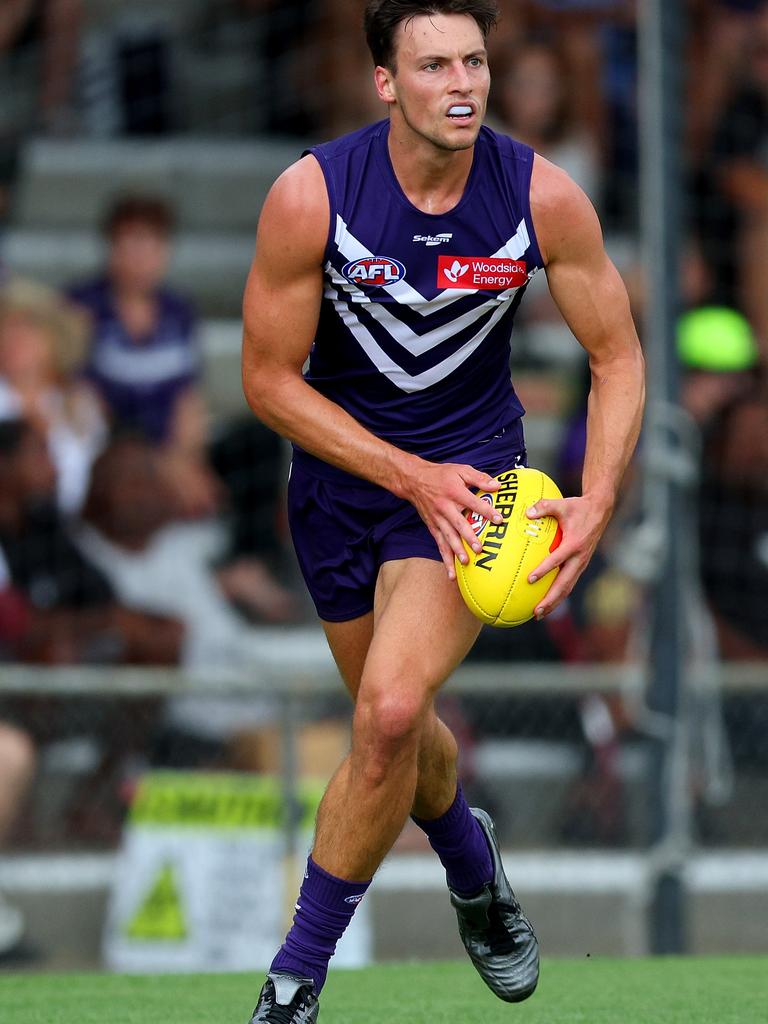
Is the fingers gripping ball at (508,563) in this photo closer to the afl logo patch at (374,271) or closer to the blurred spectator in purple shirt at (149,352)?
the afl logo patch at (374,271)

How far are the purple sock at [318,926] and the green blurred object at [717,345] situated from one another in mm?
4718

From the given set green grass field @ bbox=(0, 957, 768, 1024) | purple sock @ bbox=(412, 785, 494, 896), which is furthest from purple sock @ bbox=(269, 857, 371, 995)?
green grass field @ bbox=(0, 957, 768, 1024)

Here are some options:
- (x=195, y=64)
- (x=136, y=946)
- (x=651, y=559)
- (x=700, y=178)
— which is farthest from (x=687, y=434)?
(x=195, y=64)

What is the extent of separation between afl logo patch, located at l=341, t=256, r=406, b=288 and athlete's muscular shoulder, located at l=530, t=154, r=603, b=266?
1.15 feet

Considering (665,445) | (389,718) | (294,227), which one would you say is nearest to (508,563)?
(389,718)

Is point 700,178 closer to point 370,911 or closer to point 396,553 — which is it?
point 370,911

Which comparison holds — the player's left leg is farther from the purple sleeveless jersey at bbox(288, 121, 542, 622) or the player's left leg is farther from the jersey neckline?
the jersey neckline

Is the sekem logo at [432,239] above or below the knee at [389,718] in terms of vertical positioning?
above

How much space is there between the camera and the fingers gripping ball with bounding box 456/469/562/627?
14.4 ft

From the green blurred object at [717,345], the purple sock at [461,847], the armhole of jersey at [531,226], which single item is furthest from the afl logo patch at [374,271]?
the green blurred object at [717,345]

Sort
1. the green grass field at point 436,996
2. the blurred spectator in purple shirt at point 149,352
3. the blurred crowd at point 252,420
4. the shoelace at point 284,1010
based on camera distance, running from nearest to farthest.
A: 1. the shoelace at point 284,1010
2. the green grass field at point 436,996
3. the blurred crowd at point 252,420
4. the blurred spectator in purple shirt at point 149,352

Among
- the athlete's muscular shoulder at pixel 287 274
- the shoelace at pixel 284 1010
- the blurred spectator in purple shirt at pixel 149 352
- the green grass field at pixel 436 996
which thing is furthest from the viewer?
the blurred spectator in purple shirt at pixel 149 352

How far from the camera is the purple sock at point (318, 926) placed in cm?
445

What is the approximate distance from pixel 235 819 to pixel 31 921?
88 centimetres
